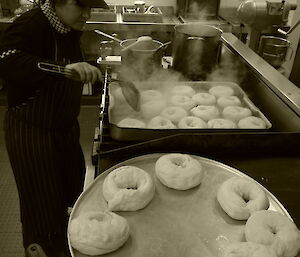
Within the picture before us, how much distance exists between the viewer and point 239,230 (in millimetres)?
1153

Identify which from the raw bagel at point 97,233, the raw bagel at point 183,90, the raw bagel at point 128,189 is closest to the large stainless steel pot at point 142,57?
the raw bagel at point 183,90

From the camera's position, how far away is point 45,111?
6.32ft

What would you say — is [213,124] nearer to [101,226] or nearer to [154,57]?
[154,57]

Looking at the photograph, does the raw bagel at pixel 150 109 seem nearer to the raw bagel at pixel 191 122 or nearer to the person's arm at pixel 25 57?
the raw bagel at pixel 191 122

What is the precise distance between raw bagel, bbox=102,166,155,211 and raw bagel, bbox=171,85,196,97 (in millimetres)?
870

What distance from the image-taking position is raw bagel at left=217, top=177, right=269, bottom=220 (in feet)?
3.86

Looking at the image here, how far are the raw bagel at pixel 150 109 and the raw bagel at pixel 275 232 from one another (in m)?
0.90

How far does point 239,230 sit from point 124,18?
3.42 m

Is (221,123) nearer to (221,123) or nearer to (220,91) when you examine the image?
(221,123)

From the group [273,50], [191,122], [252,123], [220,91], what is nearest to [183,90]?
[220,91]

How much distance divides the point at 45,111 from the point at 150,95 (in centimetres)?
65

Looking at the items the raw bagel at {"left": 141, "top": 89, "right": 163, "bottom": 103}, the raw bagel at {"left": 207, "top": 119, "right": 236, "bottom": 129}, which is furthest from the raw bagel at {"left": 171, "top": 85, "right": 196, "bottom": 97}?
the raw bagel at {"left": 207, "top": 119, "right": 236, "bottom": 129}

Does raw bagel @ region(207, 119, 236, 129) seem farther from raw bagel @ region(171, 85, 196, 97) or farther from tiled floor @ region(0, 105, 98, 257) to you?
tiled floor @ region(0, 105, 98, 257)

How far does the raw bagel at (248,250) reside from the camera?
0.99 meters
